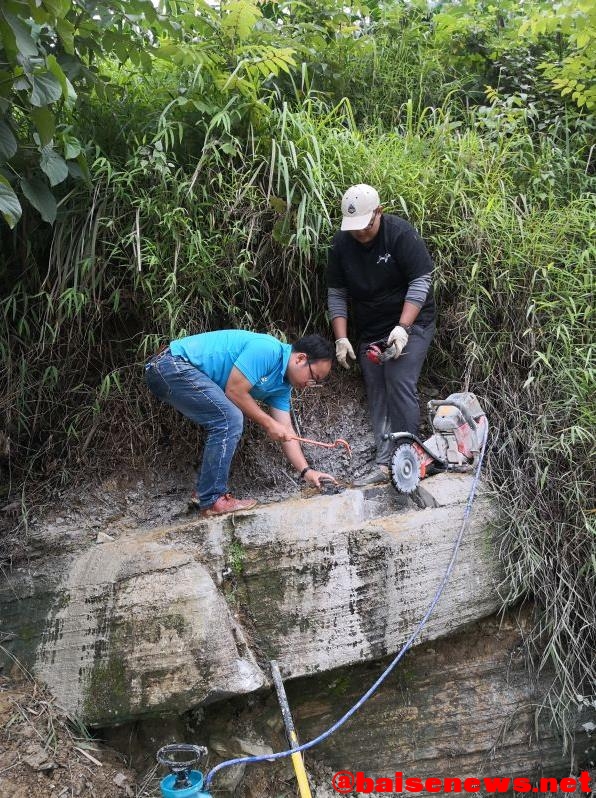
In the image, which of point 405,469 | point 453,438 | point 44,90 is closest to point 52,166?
point 44,90

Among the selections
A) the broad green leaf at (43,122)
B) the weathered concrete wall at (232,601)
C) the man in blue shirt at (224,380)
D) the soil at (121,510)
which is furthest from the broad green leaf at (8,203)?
the soil at (121,510)

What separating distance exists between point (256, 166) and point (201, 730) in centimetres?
299

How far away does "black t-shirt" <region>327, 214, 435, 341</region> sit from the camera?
380 cm

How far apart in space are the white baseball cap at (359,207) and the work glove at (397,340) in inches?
22.8

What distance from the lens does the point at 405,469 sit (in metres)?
3.45

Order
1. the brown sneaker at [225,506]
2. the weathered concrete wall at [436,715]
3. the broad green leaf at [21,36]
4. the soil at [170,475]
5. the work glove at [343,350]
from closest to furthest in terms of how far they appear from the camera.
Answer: the broad green leaf at [21,36] → the weathered concrete wall at [436,715] → the brown sneaker at [225,506] → the soil at [170,475] → the work glove at [343,350]

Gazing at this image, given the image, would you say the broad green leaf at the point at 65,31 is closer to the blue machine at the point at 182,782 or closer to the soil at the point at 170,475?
the soil at the point at 170,475

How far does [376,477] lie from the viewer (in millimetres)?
3682

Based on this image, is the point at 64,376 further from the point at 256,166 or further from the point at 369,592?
the point at 369,592

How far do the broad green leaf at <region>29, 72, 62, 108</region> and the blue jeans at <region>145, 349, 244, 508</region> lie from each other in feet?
3.99

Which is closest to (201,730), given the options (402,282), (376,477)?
(376,477)

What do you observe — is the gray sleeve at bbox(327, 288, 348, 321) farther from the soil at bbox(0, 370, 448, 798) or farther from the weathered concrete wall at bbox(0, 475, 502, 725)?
the weathered concrete wall at bbox(0, 475, 502, 725)

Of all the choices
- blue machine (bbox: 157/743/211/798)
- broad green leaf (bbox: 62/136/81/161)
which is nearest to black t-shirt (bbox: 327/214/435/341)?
broad green leaf (bbox: 62/136/81/161)

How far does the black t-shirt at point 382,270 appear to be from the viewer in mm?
3805
